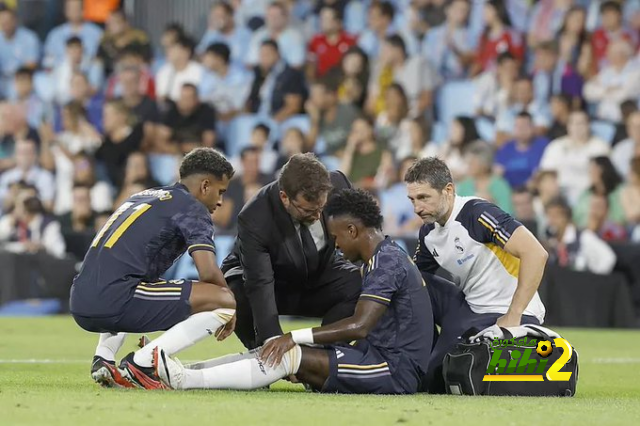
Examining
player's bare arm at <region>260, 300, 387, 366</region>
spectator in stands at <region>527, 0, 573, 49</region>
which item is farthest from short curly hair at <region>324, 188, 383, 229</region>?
spectator in stands at <region>527, 0, 573, 49</region>

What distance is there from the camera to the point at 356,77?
18250 millimetres

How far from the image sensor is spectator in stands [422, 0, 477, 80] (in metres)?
18.2

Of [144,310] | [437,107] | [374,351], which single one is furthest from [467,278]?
[437,107]

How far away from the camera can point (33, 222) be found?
56.7 feet

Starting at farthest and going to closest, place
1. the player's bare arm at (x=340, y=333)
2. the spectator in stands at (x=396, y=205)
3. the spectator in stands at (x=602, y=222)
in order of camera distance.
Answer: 1. the spectator in stands at (x=396, y=205)
2. the spectator in stands at (x=602, y=222)
3. the player's bare arm at (x=340, y=333)

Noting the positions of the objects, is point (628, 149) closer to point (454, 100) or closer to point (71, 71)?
point (454, 100)

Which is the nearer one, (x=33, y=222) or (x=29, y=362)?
(x=29, y=362)

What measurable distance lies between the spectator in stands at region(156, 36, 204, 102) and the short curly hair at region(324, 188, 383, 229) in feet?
40.8

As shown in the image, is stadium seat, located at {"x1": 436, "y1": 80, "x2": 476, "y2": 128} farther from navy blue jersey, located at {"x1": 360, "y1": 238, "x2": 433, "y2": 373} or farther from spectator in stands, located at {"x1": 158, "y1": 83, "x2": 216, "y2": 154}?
navy blue jersey, located at {"x1": 360, "y1": 238, "x2": 433, "y2": 373}

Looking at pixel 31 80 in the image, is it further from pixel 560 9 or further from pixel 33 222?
pixel 560 9

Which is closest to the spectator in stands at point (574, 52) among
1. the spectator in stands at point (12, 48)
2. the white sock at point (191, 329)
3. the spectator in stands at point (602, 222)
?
the spectator in stands at point (602, 222)

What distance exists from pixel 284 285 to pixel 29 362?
7.80 ft

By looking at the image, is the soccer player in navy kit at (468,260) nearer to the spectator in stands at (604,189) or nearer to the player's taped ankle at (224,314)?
the player's taped ankle at (224,314)

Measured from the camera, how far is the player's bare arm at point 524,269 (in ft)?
24.5
